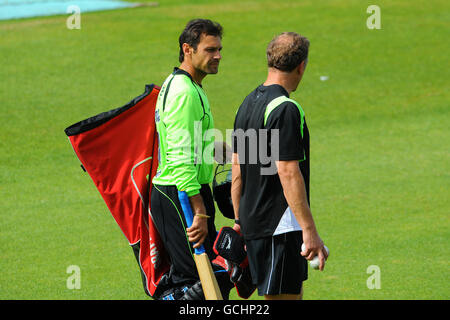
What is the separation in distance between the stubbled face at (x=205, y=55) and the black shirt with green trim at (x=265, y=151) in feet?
1.98

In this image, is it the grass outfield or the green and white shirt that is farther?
the grass outfield

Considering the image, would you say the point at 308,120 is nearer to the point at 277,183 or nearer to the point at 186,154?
the point at 186,154

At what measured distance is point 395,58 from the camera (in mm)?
17609

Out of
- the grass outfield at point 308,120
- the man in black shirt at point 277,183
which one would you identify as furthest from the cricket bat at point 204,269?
the grass outfield at point 308,120

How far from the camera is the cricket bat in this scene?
17.6 feet

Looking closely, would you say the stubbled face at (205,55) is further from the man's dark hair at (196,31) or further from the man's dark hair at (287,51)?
the man's dark hair at (287,51)

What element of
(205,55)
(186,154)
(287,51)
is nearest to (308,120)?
(205,55)

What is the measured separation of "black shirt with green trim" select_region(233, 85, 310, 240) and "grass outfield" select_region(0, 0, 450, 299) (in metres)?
2.12

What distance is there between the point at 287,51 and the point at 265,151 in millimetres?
637

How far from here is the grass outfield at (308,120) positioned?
25.3 feet

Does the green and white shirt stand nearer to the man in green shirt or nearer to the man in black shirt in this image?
the man in green shirt

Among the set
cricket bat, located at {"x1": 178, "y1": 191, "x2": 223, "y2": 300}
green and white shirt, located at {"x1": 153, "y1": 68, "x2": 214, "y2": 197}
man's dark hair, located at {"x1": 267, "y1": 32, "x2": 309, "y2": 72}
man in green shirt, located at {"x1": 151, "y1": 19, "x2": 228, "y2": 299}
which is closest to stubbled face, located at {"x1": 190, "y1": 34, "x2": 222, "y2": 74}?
man in green shirt, located at {"x1": 151, "y1": 19, "x2": 228, "y2": 299}

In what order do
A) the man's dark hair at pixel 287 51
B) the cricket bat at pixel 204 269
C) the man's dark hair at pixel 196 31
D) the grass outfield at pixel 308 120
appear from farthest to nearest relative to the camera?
the grass outfield at pixel 308 120
the man's dark hair at pixel 196 31
the cricket bat at pixel 204 269
the man's dark hair at pixel 287 51

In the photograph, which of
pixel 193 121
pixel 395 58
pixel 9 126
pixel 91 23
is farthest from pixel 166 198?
pixel 91 23
